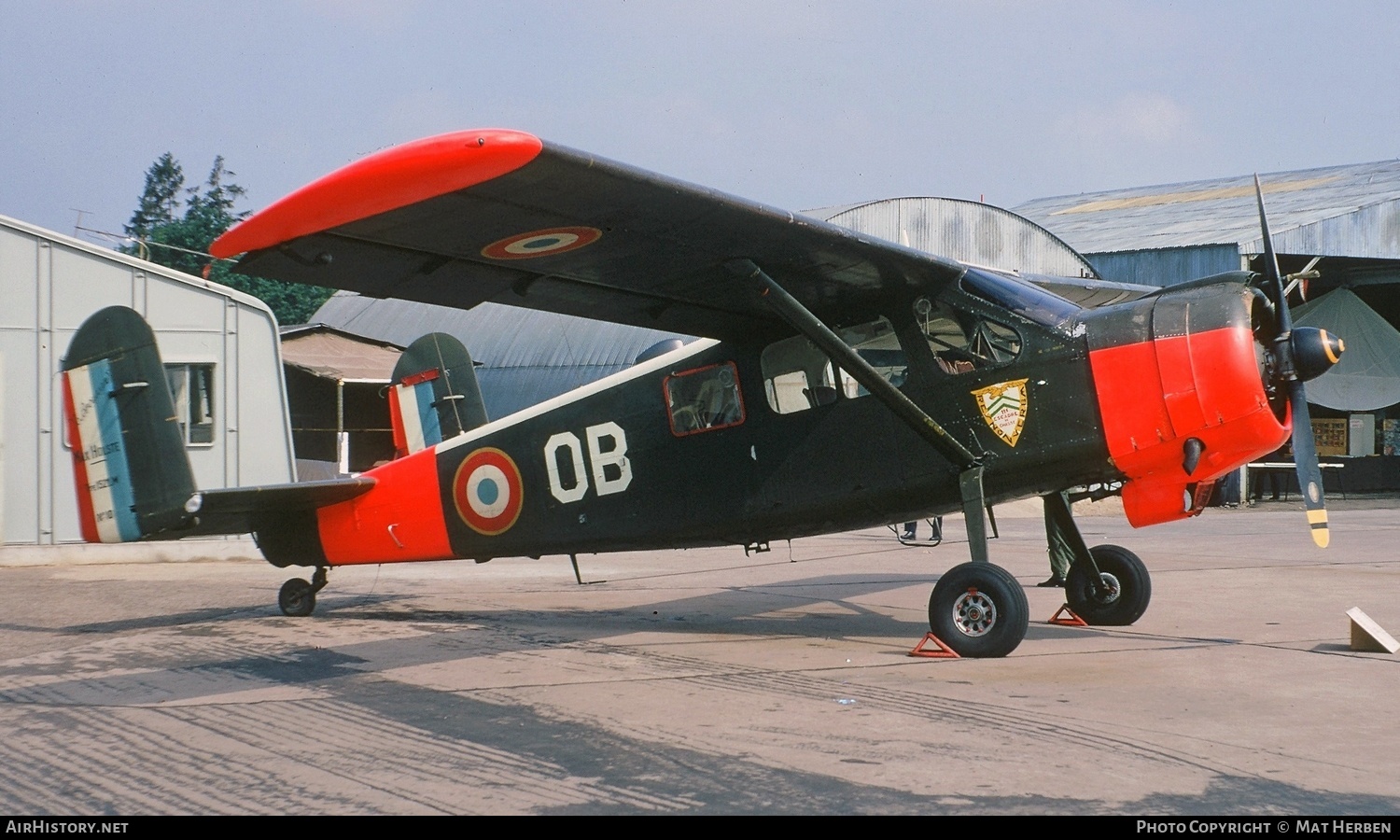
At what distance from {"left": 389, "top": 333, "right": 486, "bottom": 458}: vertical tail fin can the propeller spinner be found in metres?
7.00

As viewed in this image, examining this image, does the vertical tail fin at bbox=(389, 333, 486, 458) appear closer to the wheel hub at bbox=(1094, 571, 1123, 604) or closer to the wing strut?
the wing strut

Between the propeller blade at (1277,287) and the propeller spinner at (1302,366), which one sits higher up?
the propeller blade at (1277,287)

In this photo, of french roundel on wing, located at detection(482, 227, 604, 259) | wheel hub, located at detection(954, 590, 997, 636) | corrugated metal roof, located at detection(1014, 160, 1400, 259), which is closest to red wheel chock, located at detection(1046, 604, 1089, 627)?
wheel hub, located at detection(954, 590, 997, 636)

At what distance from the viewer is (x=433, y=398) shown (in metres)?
11.6

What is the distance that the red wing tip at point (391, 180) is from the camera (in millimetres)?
5633

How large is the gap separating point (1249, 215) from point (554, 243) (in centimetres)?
3203

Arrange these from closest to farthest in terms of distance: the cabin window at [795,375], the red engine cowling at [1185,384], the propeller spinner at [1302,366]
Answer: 1. the red engine cowling at [1185,384]
2. the propeller spinner at [1302,366]
3. the cabin window at [795,375]

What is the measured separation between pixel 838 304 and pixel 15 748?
19.4 ft

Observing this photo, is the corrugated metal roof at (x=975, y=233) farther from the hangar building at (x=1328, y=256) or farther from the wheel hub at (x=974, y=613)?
the wheel hub at (x=974, y=613)

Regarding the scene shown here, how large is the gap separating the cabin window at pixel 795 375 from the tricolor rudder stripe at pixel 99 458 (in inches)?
200

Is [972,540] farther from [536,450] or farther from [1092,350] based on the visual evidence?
[536,450]

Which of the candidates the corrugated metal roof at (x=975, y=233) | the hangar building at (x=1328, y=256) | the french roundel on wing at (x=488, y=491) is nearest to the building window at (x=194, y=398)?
the french roundel on wing at (x=488, y=491)

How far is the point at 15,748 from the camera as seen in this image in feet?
18.5

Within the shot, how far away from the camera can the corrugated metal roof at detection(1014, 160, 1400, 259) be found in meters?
30.6
